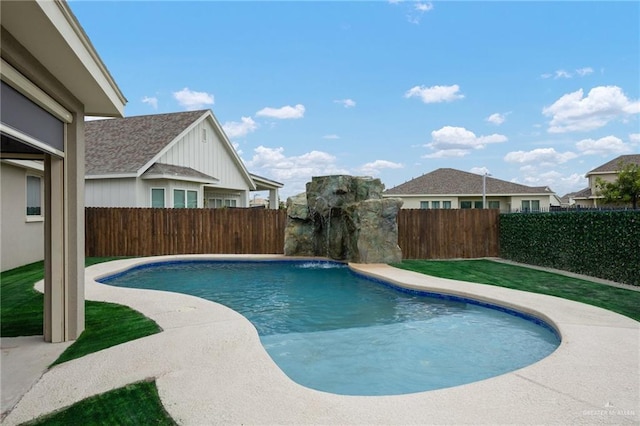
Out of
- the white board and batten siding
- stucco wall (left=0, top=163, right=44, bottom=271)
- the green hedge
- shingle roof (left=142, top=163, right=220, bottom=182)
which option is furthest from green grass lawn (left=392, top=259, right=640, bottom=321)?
the white board and batten siding

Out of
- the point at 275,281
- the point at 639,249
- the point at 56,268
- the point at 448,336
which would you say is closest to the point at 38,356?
the point at 56,268

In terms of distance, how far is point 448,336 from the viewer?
6.11 meters

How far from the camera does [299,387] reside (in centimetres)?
369

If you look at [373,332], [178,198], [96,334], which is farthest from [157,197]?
[373,332]

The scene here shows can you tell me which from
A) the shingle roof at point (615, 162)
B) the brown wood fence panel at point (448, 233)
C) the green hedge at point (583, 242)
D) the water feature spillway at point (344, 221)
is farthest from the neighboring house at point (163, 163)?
the shingle roof at point (615, 162)

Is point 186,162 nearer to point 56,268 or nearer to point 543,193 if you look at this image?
point 56,268

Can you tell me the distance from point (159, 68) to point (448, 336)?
691 inches

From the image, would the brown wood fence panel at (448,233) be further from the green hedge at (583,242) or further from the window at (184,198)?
the window at (184,198)

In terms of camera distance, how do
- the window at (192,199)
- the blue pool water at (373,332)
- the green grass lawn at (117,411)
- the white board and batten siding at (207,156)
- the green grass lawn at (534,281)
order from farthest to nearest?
the white board and batten siding at (207,156), the window at (192,199), the green grass lawn at (534,281), the blue pool water at (373,332), the green grass lawn at (117,411)

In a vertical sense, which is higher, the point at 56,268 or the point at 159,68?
the point at 159,68

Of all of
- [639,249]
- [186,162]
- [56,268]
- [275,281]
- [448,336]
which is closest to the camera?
[56,268]

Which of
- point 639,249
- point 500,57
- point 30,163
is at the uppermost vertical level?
point 500,57

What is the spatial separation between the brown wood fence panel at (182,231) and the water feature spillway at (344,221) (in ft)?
4.93

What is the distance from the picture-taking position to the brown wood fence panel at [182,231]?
15547 millimetres
